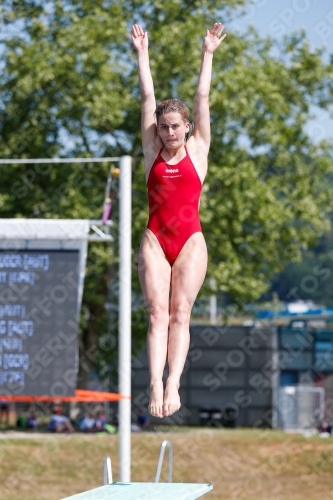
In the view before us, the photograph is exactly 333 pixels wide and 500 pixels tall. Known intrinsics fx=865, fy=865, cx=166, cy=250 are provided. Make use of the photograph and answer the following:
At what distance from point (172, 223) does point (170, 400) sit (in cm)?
106

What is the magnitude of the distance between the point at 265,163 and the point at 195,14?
400cm

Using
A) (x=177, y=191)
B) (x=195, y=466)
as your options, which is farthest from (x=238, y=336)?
(x=177, y=191)

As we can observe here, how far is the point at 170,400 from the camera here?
4703 mm

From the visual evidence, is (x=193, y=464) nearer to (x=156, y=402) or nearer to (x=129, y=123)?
(x=129, y=123)

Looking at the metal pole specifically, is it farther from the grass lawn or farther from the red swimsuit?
the red swimsuit

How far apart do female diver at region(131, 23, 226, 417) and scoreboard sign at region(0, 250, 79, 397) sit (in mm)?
4496

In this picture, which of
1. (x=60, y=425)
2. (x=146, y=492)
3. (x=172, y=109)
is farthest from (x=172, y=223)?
(x=60, y=425)

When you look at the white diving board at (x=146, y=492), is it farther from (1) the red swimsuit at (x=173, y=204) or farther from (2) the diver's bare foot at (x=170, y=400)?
(1) the red swimsuit at (x=173, y=204)

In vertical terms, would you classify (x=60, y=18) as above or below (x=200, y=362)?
above

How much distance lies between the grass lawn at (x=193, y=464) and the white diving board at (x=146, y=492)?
8.70 m

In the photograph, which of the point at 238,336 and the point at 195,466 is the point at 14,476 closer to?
the point at 195,466

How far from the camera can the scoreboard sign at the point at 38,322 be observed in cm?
948

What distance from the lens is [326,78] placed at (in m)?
22.2

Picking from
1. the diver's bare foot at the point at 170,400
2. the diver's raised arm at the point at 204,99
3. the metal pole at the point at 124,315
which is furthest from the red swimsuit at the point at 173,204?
the metal pole at the point at 124,315
